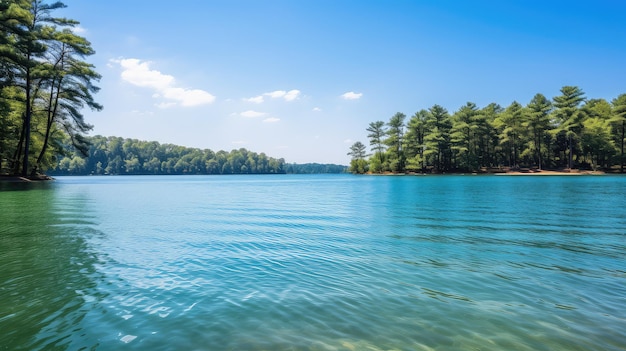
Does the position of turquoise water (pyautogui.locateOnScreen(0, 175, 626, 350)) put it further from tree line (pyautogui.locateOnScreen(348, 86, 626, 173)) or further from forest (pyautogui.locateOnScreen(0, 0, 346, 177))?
tree line (pyautogui.locateOnScreen(348, 86, 626, 173))

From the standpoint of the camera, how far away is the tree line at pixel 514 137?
88062mm

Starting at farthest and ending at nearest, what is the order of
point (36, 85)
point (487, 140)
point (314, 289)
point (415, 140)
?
1. point (415, 140)
2. point (487, 140)
3. point (36, 85)
4. point (314, 289)

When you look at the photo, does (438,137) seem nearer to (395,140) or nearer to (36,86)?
(395,140)

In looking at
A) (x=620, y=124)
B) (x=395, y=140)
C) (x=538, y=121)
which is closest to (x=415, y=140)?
(x=395, y=140)

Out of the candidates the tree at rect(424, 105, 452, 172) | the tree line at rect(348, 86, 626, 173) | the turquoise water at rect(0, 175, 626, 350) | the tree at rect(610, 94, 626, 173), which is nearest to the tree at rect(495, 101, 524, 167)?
the tree line at rect(348, 86, 626, 173)

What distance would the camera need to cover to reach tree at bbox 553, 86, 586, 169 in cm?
8812

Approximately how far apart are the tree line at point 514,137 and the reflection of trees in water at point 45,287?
106 metres

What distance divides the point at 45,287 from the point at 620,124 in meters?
119

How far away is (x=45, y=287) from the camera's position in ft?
22.5

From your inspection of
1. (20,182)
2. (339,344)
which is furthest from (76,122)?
(339,344)

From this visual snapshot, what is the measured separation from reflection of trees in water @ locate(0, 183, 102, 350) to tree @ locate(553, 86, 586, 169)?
109 metres

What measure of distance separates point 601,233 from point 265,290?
45.7 feet

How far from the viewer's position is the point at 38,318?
5.30 m

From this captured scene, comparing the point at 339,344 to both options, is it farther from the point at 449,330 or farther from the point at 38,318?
the point at 38,318
